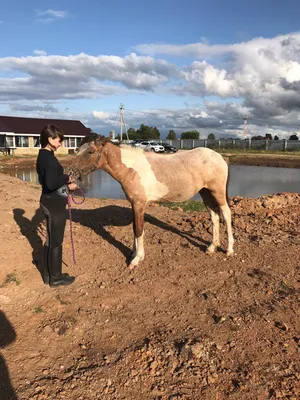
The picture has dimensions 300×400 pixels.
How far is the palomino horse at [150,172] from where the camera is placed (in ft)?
17.1

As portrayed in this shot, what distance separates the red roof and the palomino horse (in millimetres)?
41816

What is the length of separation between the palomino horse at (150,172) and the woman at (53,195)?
2.00 ft

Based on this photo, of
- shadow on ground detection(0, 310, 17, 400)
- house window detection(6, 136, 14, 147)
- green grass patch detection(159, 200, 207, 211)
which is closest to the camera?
shadow on ground detection(0, 310, 17, 400)

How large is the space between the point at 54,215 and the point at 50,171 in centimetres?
66

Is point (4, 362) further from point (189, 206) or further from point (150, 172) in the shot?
point (189, 206)

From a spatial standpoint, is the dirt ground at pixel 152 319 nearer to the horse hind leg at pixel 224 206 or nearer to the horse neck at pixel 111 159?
the horse hind leg at pixel 224 206

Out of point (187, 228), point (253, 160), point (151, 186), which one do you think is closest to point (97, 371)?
point (151, 186)

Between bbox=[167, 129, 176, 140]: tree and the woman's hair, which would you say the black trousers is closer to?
the woman's hair

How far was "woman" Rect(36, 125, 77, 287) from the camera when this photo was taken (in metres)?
4.31

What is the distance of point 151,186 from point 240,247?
2.34 metres

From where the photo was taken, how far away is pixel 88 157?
16.8 feet

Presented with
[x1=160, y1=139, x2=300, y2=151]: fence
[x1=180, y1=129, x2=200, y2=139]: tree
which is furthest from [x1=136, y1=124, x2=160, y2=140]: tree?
[x1=160, y1=139, x2=300, y2=151]: fence

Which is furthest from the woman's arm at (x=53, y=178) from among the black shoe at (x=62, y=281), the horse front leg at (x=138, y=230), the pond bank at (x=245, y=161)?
the pond bank at (x=245, y=161)

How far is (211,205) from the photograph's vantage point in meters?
6.43
